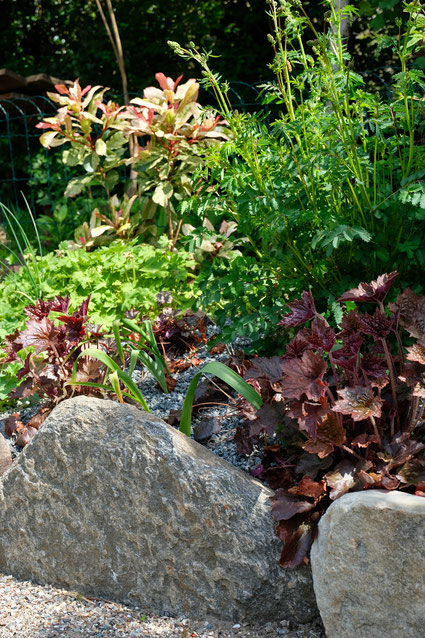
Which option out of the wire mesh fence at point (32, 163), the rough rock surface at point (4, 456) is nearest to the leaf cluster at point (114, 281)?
the rough rock surface at point (4, 456)

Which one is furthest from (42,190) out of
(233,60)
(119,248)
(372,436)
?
(372,436)

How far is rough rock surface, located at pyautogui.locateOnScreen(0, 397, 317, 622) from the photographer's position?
221 cm

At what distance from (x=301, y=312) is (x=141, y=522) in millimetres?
904

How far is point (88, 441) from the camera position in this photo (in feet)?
7.91

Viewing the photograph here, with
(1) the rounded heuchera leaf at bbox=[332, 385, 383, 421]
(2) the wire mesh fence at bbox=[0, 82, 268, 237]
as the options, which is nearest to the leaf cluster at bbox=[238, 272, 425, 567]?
(1) the rounded heuchera leaf at bbox=[332, 385, 383, 421]

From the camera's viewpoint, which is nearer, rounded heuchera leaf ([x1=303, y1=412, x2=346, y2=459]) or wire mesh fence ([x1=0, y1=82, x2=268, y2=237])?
rounded heuchera leaf ([x1=303, y1=412, x2=346, y2=459])

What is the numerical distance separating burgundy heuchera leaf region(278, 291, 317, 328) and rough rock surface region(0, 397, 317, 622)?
0.55 m

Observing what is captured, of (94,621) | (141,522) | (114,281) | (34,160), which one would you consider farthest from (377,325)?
(34,160)

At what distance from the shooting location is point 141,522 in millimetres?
2324

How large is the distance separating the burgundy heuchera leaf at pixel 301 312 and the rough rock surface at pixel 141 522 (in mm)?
554

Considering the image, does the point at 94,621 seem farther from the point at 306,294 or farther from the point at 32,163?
the point at 32,163

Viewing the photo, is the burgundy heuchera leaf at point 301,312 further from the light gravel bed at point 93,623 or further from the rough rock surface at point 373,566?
the light gravel bed at point 93,623

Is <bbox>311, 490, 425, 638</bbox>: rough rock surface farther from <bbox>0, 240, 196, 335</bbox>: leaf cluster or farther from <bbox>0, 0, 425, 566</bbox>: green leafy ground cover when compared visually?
<bbox>0, 240, 196, 335</bbox>: leaf cluster

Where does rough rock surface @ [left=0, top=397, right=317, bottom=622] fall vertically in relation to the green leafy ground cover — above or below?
below
